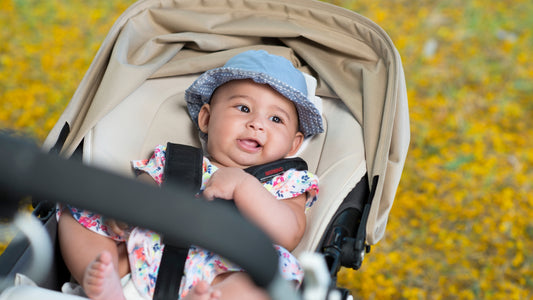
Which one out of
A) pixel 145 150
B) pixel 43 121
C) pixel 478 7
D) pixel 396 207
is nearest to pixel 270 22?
pixel 145 150

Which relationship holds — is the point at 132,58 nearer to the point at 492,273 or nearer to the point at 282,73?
the point at 282,73

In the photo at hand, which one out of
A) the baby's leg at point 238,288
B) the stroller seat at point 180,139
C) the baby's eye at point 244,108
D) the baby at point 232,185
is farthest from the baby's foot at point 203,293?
the baby's eye at point 244,108

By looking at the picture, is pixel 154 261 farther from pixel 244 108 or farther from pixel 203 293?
pixel 244 108

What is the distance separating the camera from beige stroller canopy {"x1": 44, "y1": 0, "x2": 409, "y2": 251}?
85.4 inches

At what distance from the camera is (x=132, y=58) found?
7.93 ft

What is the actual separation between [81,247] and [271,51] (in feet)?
3.69

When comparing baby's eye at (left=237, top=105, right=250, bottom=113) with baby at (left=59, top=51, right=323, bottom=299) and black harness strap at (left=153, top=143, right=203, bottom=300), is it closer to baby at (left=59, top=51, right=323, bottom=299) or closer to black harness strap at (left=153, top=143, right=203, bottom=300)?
baby at (left=59, top=51, right=323, bottom=299)

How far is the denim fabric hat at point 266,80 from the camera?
2.15m

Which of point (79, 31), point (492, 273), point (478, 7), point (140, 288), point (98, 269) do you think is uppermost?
point (98, 269)

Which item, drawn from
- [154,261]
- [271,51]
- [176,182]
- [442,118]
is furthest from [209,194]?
[442,118]

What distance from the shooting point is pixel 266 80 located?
214 cm

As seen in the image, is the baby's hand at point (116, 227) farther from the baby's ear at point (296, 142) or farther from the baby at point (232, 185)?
the baby's ear at point (296, 142)

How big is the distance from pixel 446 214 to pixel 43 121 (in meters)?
2.64

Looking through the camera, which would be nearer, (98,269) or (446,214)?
(98,269)
